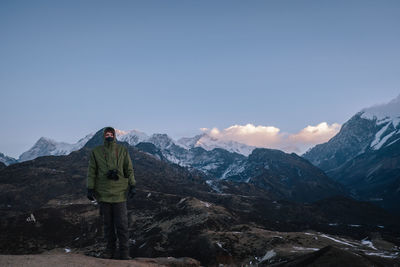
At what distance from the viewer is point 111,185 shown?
13883mm

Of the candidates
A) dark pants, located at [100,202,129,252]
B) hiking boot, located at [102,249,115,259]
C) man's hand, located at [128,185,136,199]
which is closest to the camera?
dark pants, located at [100,202,129,252]

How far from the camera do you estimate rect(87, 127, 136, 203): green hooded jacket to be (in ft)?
45.6

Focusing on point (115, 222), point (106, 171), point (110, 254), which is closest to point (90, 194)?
point (106, 171)

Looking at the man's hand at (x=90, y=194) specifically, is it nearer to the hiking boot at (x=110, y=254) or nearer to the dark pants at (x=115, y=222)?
the dark pants at (x=115, y=222)

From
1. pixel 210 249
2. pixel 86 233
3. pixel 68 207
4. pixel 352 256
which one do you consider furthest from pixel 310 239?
pixel 68 207

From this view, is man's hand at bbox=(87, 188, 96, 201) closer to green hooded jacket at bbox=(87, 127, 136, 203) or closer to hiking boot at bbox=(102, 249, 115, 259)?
green hooded jacket at bbox=(87, 127, 136, 203)

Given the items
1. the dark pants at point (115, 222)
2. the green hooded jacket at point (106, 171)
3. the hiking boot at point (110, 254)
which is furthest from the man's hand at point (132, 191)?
the hiking boot at point (110, 254)

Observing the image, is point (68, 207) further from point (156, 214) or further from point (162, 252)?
point (162, 252)

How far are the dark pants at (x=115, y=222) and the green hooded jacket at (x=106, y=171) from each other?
0.33 metres

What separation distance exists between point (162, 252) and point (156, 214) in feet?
196

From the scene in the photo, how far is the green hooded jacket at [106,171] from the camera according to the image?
1389 cm

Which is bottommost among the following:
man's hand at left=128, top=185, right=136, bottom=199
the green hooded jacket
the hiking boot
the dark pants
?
the hiking boot

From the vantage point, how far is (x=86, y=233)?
150 meters

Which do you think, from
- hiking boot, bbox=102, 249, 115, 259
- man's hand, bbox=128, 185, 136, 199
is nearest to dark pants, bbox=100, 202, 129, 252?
hiking boot, bbox=102, 249, 115, 259
